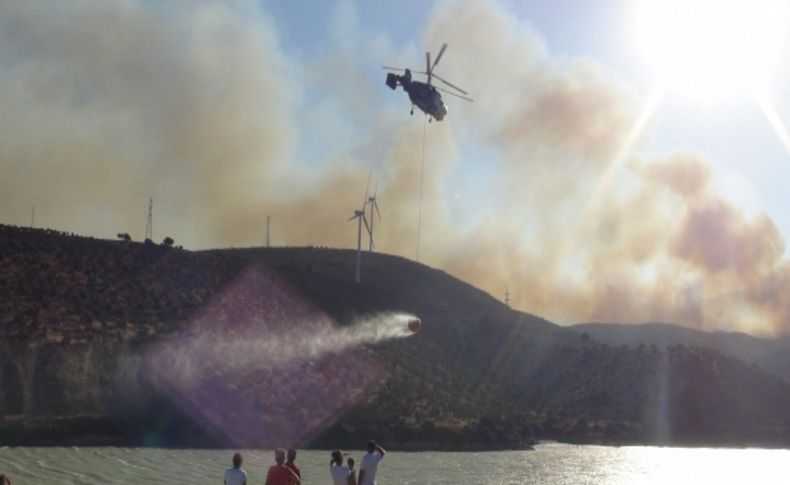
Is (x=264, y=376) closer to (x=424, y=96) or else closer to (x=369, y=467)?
(x=424, y=96)

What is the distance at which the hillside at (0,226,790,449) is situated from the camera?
89000 millimetres

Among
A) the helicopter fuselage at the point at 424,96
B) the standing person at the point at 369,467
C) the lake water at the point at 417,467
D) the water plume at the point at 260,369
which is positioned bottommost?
the lake water at the point at 417,467

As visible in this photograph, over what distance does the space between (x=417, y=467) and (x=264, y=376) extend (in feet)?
102

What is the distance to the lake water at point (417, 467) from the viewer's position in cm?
5978

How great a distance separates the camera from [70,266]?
109 meters

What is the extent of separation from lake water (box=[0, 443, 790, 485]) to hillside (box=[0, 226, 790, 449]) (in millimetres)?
6697

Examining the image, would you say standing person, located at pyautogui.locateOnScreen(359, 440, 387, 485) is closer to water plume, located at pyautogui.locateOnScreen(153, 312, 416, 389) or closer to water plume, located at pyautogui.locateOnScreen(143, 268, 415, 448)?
water plume, located at pyautogui.locateOnScreen(143, 268, 415, 448)

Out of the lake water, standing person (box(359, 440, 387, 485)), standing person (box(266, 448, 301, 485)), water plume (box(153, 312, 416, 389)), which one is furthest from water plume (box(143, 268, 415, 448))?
standing person (box(266, 448, 301, 485))

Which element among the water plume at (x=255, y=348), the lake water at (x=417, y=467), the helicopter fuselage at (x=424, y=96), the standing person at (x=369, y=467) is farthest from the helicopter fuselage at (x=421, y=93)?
the standing person at (x=369, y=467)

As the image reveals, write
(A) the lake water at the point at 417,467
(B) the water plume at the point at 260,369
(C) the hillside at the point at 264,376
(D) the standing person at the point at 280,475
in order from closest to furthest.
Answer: (D) the standing person at the point at 280,475, (A) the lake water at the point at 417,467, (C) the hillside at the point at 264,376, (B) the water plume at the point at 260,369

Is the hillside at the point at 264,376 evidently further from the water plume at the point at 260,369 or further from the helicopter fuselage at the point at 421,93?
the helicopter fuselage at the point at 421,93

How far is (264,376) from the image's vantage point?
335 ft

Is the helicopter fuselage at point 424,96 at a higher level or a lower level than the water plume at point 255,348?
higher

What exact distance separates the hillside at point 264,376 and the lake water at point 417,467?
264 inches
